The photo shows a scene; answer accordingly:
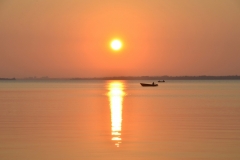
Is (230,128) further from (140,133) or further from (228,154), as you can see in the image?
(228,154)

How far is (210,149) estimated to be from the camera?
57.4 ft

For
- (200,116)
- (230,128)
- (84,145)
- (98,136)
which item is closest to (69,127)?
(98,136)

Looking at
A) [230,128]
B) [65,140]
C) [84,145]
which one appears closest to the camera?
[84,145]

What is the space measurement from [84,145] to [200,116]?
46.7ft

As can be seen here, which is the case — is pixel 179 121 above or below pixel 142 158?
above

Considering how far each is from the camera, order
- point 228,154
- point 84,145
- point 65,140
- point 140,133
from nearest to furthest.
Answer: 1. point 228,154
2. point 84,145
3. point 65,140
4. point 140,133

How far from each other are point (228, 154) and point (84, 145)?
17.6 ft

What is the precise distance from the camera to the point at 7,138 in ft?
66.1

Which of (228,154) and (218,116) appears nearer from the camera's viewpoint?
(228,154)

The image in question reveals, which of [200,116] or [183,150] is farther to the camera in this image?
[200,116]

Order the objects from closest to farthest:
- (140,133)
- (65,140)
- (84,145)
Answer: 1. (84,145)
2. (65,140)
3. (140,133)

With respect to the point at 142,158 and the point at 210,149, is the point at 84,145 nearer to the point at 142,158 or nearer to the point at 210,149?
the point at 142,158

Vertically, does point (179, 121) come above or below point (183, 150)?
above

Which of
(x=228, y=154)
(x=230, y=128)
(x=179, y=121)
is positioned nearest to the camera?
(x=228, y=154)
